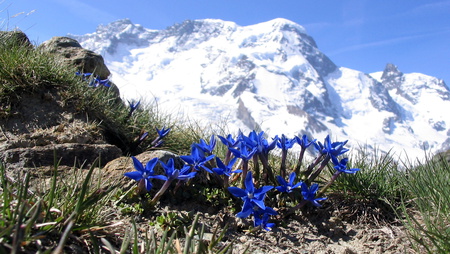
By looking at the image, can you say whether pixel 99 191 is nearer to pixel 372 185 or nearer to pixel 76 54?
pixel 372 185

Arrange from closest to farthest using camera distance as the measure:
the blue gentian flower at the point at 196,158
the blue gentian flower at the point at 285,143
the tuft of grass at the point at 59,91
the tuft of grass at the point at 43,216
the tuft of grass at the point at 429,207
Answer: the tuft of grass at the point at 43,216, the tuft of grass at the point at 429,207, the blue gentian flower at the point at 196,158, the blue gentian flower at the point at 285,143, the tuft of grass at the point at 59,91

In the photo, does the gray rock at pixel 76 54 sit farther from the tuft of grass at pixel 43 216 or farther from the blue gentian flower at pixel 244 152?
the tuft of grass at pixel 43 216

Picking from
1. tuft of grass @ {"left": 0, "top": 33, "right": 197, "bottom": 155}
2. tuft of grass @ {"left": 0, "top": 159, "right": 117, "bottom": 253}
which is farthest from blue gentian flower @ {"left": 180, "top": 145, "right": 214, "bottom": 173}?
tuft of grass @ {"left": 0, "top": 33, "right": 197, "bottom": 155}

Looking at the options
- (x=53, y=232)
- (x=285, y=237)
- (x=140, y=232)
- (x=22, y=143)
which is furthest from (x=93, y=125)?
(x=285, y=237)

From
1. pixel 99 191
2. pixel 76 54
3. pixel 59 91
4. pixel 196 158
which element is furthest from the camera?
pixel 76 54

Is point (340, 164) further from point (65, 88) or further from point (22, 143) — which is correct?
point (65, 88)

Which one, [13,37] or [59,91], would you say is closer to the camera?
[59,91]

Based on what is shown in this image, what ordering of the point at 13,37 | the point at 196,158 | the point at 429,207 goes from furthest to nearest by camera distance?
the point at 13,37, the point at 196,158, the point at 429,207

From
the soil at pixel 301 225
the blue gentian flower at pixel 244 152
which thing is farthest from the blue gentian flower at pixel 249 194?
the blue gentian flower at pixel 244 152

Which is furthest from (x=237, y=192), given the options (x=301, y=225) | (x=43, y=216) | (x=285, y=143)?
(x=43, y=216)

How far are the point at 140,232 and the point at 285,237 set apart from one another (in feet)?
3.47

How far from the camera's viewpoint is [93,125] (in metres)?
3.81

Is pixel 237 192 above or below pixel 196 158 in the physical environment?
below

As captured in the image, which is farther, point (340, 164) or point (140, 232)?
point (340, 164)
